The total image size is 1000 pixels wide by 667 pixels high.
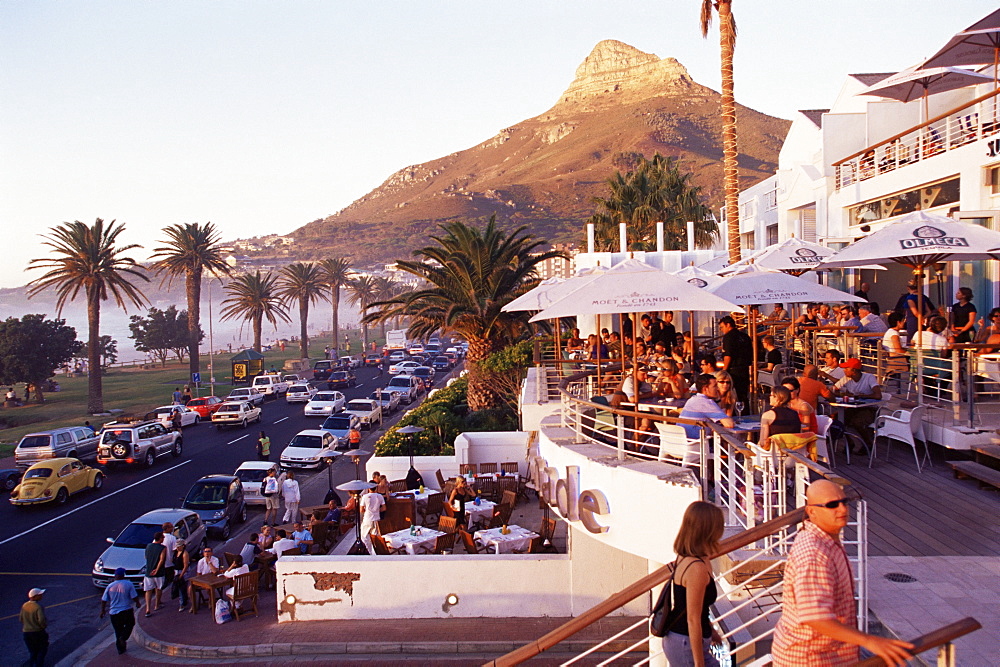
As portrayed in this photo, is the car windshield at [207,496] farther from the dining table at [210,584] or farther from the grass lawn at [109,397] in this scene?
the grass lawn at [109,397]

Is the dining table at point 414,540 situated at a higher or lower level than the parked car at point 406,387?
lower

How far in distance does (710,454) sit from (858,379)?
143 inches

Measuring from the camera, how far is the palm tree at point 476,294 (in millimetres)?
27266

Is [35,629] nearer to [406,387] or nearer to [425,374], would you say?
[406,387]

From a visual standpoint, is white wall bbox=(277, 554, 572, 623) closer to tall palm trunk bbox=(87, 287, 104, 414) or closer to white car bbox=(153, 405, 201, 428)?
white car bbox=(153, 405, 201, 428)

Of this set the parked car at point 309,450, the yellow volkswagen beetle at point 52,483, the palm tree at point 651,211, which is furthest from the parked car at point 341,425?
the palm tree at point 651,211

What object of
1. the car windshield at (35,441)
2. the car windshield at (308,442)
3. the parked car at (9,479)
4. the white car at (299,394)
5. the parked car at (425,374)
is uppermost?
the parked car at (425,374)

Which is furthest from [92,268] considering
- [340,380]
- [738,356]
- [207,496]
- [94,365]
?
[738,356]

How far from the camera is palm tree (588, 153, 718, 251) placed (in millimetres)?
43031

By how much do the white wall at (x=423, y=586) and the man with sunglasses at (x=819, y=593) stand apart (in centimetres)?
1038

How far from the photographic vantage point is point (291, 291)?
257ft

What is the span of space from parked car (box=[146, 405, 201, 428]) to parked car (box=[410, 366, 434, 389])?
54.4 ft

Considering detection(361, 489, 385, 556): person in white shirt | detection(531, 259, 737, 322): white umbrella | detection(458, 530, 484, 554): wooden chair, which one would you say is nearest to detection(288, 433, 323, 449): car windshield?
detection(361, 489, 385, 556): person in white shirt

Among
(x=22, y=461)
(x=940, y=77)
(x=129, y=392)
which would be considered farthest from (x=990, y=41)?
(x=129, y=392)
